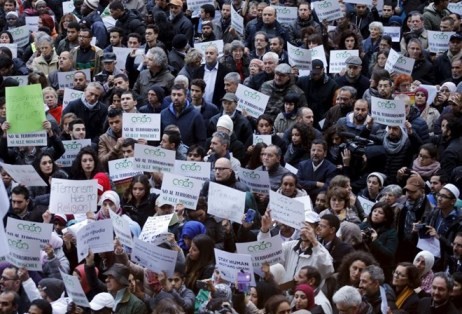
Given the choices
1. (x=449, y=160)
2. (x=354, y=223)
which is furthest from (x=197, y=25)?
(x=354, y=223)

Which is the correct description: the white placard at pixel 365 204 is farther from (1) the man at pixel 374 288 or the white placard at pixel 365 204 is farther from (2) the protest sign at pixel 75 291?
(2) the protest sign at pixel 75 291

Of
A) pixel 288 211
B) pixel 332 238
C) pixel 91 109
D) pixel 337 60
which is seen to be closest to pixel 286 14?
pixel 337 60

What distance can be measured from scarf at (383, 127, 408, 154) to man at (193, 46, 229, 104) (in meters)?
3.05

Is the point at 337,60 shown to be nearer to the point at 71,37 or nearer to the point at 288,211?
the point at 71,37

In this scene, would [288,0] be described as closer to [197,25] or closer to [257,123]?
[197,25]

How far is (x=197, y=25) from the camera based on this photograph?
25.7m

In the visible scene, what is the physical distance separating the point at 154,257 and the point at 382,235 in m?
2.51

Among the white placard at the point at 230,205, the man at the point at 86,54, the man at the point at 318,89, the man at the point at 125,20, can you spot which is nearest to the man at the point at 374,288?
the white placard at the point at 230,205

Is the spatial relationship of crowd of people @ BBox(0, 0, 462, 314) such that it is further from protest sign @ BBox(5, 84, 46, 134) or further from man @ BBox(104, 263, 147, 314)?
protest sign @ BBox(5, 84, 46, 134)

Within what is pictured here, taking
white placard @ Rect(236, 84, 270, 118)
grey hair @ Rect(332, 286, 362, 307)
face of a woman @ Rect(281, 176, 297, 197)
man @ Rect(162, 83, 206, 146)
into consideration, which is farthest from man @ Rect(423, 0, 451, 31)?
grey hair @ Rect(332, 286, 362, 307)

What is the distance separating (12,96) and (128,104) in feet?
4.67

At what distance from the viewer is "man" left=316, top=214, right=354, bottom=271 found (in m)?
16.5

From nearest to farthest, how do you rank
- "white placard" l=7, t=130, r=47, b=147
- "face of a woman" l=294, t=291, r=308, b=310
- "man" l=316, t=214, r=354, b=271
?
1. "face of a woman" l=294, t=291, r=308, b=310
2. "man" l=316, t=214, r=354, b=271
3. "white placard" l=7, t=130, r=47, b=147

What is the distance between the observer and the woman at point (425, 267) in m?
16.2
